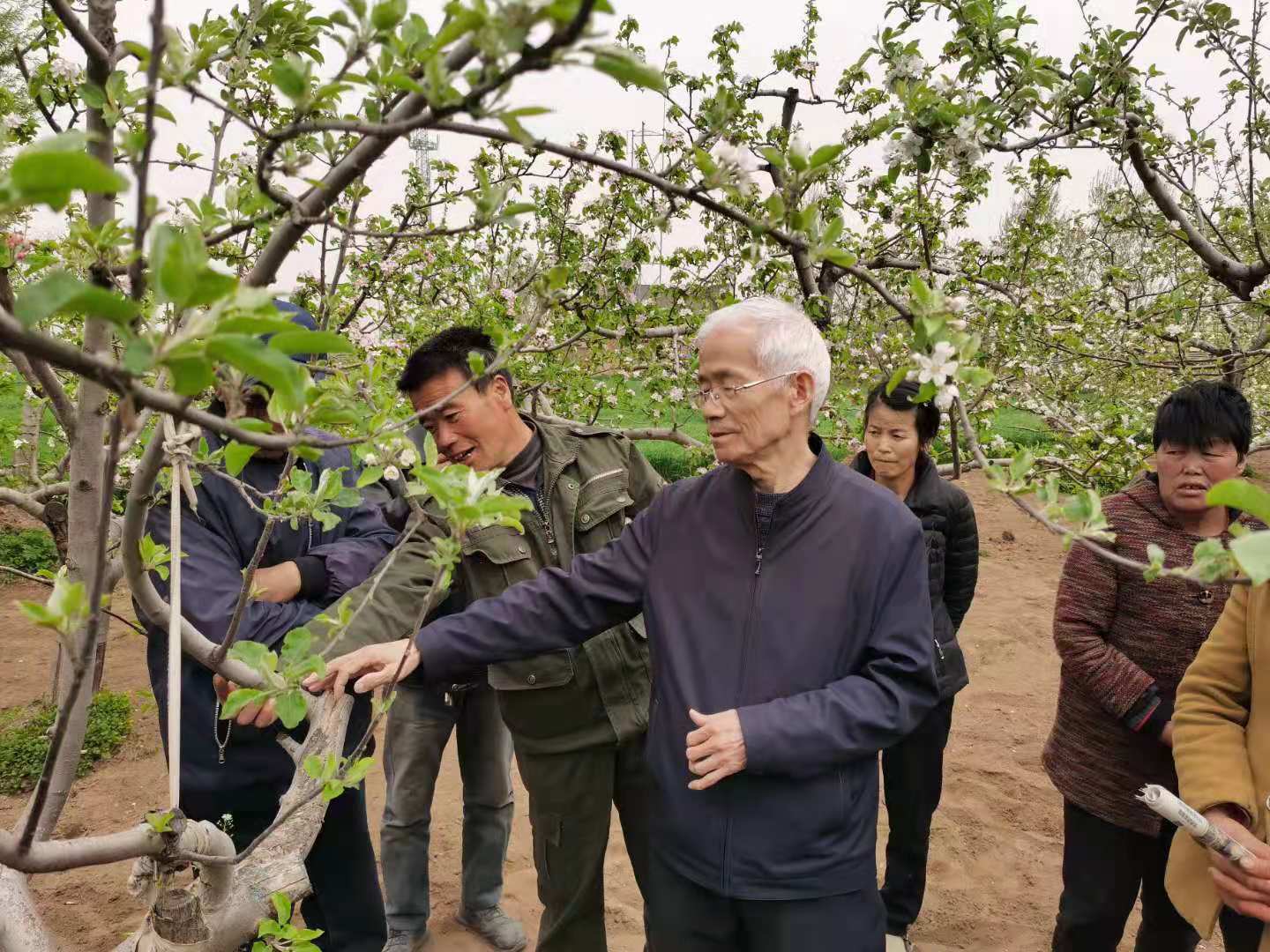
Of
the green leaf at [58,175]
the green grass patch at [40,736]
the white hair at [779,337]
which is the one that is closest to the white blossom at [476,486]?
the green leaf at [58,175]

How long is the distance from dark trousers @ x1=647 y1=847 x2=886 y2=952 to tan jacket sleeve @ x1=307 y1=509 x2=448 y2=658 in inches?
35.2

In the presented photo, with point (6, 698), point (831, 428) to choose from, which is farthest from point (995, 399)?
point (6, 698)

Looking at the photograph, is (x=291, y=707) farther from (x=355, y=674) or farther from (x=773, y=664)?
(x=773, y=664)

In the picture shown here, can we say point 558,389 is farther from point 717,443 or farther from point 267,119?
point 717,443

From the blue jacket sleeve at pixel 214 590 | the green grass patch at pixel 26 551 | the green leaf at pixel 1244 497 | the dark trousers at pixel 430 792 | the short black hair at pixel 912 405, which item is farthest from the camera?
the green grass patch at pixel 26 551

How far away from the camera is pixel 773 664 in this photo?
74.8 inches

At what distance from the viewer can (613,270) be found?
4.94 meters

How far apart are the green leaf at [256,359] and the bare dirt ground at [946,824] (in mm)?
3352

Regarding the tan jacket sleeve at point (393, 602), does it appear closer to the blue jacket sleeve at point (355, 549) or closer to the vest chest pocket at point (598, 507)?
the blue jacket sleeve at point (355, 549)

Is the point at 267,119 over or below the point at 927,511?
over

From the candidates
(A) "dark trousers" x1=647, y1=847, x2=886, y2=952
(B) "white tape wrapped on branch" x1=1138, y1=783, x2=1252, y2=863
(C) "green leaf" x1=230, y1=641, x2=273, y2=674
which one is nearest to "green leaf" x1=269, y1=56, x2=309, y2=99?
(C) "green leaf" x1=230, y1=641, x2=273, y2=674

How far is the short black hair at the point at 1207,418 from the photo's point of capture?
7.59ft

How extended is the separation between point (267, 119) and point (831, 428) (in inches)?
127

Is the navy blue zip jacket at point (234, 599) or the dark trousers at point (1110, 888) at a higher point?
the navy blue zip jacket at point (234, 599)
